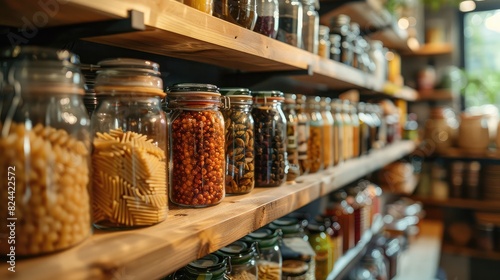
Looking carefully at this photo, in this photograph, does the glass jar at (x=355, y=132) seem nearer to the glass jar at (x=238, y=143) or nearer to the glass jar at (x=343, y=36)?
the glass jar at (x=343, y=36)

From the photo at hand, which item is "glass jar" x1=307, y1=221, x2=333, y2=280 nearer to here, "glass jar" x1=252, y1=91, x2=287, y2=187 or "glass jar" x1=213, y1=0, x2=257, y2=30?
"glass jar" x1=252, y1=91, x2=287, y2=187

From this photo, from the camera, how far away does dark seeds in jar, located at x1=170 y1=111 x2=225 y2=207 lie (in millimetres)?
854

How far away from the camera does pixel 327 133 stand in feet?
5.06

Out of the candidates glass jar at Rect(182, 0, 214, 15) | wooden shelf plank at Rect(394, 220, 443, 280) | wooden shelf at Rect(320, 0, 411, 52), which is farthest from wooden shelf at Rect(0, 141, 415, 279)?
wooden shelf plank at Rect(394, 220, 443, 280)

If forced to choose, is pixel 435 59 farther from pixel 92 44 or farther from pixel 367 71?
pixel 92 44

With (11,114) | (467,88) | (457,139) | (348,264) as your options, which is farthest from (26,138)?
(467,88)

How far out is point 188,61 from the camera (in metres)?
1.20

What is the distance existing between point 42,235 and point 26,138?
0.12 meters

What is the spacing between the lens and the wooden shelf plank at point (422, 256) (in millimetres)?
2509

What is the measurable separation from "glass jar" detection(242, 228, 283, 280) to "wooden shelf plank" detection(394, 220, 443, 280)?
1.54 m

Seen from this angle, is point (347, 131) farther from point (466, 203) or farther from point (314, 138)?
point (466, 203)

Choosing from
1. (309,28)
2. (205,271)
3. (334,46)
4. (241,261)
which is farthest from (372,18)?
(205,271)

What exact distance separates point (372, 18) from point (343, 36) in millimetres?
613

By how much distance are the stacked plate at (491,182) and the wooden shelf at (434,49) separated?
1086 mm
